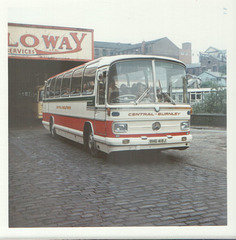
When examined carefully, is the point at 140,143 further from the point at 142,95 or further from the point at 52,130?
the point at 52,130

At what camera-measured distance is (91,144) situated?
813cm

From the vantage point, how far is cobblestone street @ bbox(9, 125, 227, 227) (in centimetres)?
461

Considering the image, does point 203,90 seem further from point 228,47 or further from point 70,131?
point 70,131

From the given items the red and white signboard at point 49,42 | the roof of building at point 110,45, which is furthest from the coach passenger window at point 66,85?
the roof of building at point 110,45

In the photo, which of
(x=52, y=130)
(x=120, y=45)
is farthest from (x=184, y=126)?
(x=52, y=130)

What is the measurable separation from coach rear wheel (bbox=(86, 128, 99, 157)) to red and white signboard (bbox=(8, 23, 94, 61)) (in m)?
1.89

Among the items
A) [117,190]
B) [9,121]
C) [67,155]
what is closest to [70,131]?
[67,155]

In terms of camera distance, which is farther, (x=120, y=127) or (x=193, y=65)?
(x=193, y=65)

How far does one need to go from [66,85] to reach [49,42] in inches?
106

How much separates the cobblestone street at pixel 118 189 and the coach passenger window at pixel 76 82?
1895 mm

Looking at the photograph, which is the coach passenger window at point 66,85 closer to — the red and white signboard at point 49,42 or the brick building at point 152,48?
the red and white signboard at point 49,42

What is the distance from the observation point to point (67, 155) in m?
8.36

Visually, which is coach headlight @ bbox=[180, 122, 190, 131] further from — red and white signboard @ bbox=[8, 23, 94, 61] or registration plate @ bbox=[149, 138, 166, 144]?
red and white signboard @ bbox=[8, 23, 94, 61]

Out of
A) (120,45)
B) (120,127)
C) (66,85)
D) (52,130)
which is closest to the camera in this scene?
(120,127)
